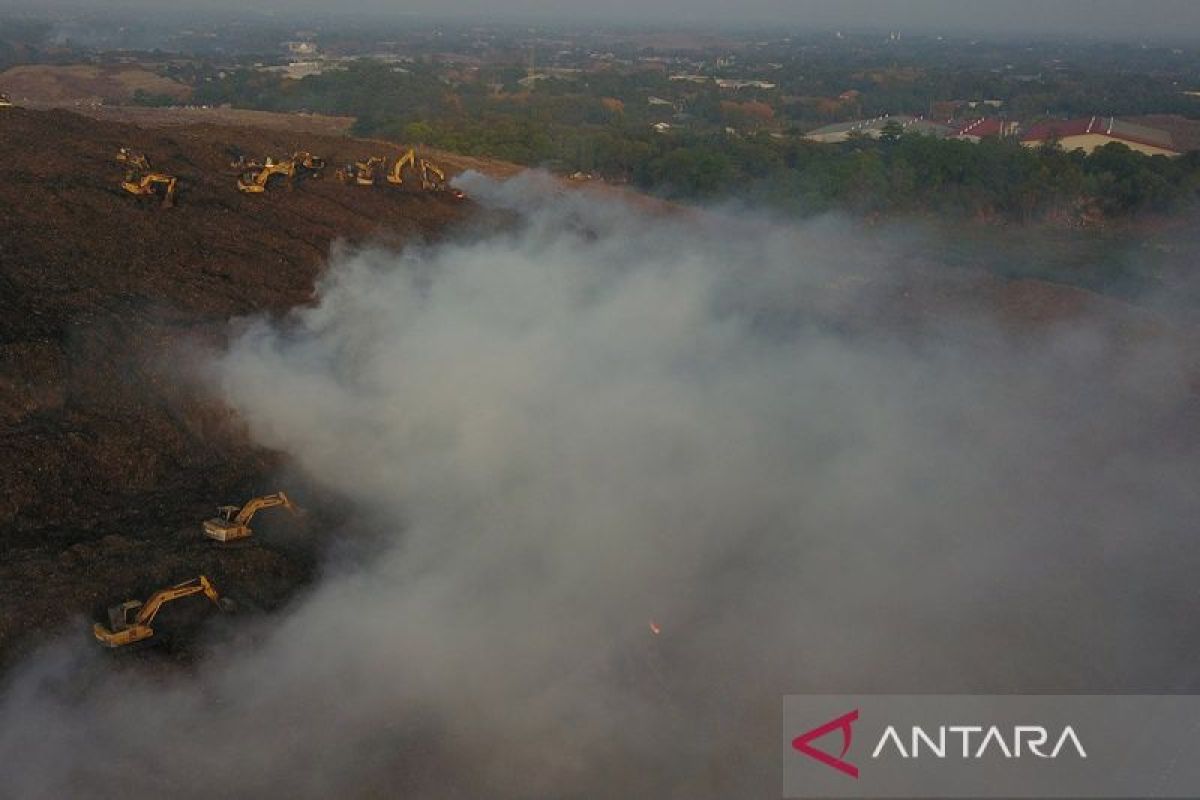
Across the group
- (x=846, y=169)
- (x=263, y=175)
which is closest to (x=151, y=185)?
(x=263, y=175)

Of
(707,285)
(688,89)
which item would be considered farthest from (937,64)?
(707,285)

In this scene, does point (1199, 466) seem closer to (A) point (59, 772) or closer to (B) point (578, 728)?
(B) point (578, 728)

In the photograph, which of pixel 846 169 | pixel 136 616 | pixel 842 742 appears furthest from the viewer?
pixel 846 169

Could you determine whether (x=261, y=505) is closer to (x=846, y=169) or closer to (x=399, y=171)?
(x=399, y=171)

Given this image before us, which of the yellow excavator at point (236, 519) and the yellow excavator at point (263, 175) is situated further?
the yellow excavator at point (263, 175)

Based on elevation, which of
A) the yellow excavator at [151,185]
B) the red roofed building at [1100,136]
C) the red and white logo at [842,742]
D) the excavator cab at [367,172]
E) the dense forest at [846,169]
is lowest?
the red and white logo at [842,742]

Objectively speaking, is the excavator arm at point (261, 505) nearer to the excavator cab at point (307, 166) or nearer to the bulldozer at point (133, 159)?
the bulldozer at point (133, 159)

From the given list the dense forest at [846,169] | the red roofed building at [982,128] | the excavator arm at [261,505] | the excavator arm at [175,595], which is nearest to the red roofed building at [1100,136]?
the red roofed building at [982,128]

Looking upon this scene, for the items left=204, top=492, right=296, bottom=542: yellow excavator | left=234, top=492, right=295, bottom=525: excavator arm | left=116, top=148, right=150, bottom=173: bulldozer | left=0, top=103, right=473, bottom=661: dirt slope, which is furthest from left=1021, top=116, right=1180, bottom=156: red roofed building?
left=204, top=492, right=296, bottom=542: yellow excavator
